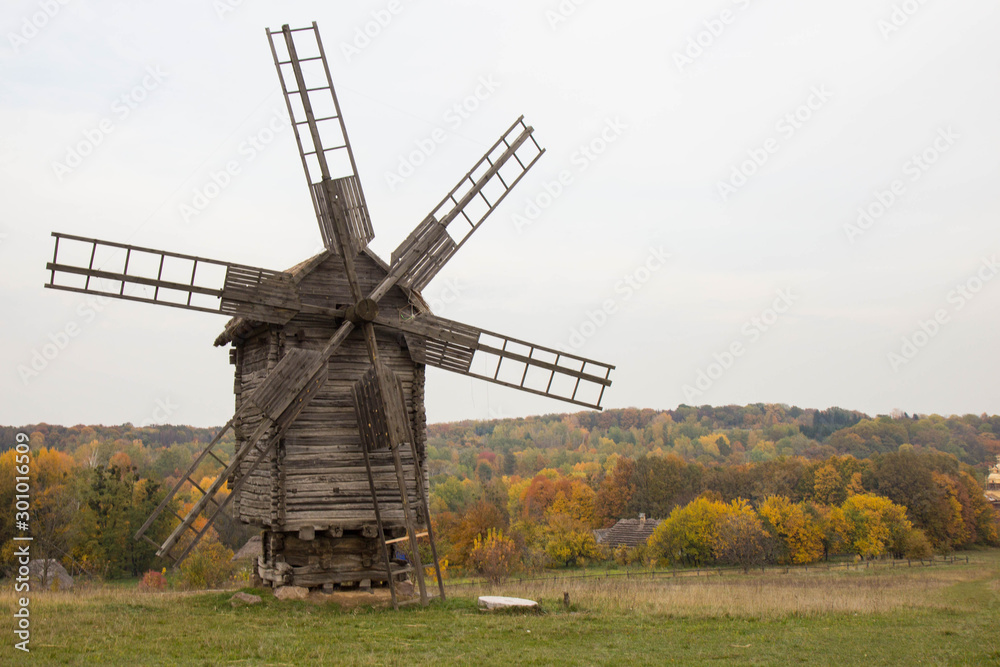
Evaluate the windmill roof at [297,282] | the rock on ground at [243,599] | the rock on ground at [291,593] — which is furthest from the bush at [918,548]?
the rock on ground at [243,599]

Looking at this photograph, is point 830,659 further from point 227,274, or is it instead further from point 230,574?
point 230,574

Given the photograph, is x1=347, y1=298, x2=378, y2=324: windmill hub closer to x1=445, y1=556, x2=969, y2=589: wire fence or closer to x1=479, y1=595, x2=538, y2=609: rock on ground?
x1=479, y1=595, x2=538, y2=609: rock on ground

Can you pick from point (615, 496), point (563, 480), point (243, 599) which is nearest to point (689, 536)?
point (615, 496)

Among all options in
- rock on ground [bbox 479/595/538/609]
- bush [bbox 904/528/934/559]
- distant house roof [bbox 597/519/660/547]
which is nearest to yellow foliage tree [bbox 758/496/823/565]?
bush [bbox 904/528/934/559]

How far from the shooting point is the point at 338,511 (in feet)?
48.1

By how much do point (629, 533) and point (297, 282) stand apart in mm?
48048

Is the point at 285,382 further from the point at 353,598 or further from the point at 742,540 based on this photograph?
the point at 742,540

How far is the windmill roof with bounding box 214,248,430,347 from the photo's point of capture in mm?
14938

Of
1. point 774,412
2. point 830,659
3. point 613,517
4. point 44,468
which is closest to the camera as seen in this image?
point 830,659

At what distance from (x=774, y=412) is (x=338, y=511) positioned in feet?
504

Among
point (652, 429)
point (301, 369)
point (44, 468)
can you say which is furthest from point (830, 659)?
point (652, 429)

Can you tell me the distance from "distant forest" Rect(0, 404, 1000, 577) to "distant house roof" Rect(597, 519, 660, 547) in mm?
2076

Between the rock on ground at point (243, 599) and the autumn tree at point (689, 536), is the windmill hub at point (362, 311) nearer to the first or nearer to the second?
the rock on ground at point (243, 599)

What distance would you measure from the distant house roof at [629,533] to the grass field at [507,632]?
1620 inches
